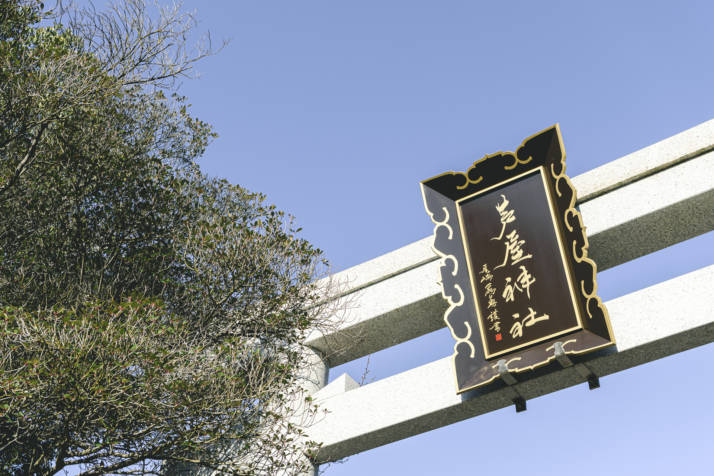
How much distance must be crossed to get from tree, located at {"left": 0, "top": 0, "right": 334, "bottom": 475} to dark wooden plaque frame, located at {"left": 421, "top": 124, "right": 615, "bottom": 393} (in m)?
1.97

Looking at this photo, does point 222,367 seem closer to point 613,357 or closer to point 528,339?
point 528,339

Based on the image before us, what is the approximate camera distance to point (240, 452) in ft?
26.5

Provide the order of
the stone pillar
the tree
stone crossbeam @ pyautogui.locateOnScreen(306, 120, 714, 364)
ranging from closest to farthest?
the tree → stone crossbeam @ pyautogui.locateOnScreen(306, 120, 714, 364) → the stone pillar

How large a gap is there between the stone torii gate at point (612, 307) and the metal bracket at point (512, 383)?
0.06 meters

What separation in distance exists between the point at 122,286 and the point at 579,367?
590cm

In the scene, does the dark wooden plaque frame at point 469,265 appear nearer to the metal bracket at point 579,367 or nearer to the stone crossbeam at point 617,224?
the metal bracket at point 579,367

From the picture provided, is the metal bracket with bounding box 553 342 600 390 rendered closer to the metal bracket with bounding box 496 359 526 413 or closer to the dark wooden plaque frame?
the dark wooden plaque frame

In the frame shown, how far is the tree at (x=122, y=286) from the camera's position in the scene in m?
6.75

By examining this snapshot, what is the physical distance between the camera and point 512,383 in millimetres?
8133

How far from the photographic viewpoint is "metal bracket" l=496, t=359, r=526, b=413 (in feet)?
26.3

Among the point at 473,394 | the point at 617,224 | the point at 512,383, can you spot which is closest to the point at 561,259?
the point at 617,224

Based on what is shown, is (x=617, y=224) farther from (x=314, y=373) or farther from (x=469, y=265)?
(x=314, y=373)

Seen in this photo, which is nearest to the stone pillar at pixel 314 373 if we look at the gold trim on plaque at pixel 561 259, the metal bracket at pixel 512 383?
the gold trim on plaque at pixel 561 259

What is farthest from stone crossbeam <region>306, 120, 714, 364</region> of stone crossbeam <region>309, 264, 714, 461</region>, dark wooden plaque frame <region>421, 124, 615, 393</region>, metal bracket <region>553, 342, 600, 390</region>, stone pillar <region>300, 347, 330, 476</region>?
metal bracket <region>553, 342, 600, 390</region>
